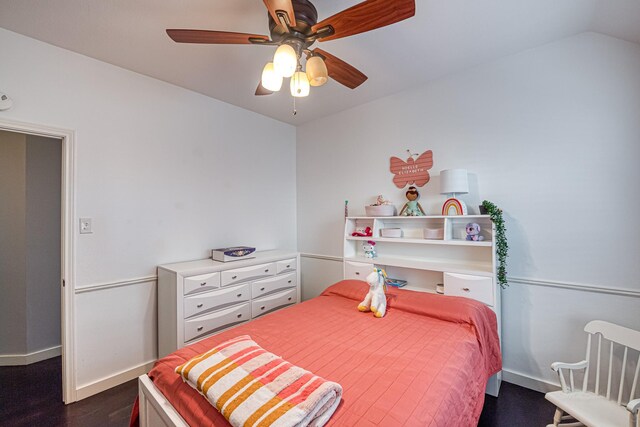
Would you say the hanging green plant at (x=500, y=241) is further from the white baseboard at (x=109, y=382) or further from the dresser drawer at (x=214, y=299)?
the white baseboard at (x=109, y=382)

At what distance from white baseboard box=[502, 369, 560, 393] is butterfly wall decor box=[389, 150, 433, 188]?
5.63ft

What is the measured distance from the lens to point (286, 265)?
10.1 feet

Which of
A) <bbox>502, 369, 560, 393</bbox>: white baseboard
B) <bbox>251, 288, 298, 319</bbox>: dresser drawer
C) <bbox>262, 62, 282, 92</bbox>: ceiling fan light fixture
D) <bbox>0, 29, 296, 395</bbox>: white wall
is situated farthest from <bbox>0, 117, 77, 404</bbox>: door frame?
<bbox>502, 369, 560, 393</bbox>: white baseboard

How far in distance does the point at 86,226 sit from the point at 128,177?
49 cm

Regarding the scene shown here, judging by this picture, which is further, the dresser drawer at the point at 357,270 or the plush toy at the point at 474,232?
the dresser drawer at the point at 357,270

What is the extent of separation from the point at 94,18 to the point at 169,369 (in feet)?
7.02

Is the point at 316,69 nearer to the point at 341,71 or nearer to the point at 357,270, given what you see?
the point at 341,71

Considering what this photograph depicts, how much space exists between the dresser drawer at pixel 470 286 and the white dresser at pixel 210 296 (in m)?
1.68

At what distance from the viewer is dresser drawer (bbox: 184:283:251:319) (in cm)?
224

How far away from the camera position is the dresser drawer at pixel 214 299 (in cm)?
224

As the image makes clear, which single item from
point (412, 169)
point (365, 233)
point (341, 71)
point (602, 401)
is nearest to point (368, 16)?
point (341, 71)

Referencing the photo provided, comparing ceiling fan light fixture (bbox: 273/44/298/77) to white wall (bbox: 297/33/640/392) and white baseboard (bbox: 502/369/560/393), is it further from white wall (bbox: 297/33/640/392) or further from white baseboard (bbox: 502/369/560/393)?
white baseboard (bbox: 502/369/560/393)

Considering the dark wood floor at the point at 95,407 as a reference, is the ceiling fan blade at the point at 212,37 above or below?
above

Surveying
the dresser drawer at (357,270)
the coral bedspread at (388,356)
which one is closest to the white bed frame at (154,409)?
the coral bedspread at (388,356)
